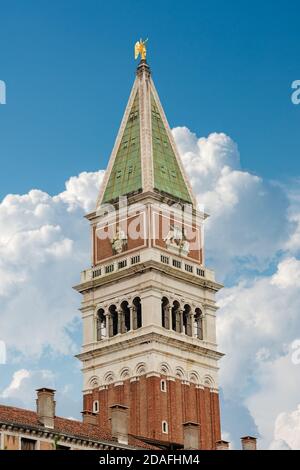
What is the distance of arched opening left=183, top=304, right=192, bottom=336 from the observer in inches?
4769

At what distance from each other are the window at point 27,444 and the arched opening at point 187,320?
147 feet

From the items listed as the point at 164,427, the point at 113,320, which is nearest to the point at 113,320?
the point at 113,320

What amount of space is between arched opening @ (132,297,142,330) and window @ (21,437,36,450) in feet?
135

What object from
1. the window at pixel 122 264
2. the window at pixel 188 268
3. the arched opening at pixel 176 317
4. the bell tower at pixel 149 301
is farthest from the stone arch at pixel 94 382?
the window at pixel 188 268

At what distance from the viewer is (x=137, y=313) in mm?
119062

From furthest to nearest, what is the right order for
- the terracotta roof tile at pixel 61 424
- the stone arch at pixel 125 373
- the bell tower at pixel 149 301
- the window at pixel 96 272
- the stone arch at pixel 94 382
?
the window at pixel 96 272, the stone arch at pixel 94 382, the stone arch at pixel 125 373, the bell tower at pixel 149 301, the terracotta roof tile at pixel 61 424

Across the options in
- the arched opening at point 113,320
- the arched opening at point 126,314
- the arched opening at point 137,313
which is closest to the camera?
the arched opening at point 137,313

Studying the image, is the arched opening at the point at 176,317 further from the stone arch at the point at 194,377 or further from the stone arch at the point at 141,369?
the stone arch at the point at 141,369

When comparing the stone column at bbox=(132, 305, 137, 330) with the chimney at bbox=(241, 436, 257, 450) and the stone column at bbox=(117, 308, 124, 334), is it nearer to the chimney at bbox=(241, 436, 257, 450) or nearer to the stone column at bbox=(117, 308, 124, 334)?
the stone column at bbox=(117, 308, 124, 334)

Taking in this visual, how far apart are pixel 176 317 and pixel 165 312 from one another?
5.19 ft

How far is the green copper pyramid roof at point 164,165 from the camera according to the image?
124812 millimetres

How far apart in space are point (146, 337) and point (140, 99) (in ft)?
88.3
